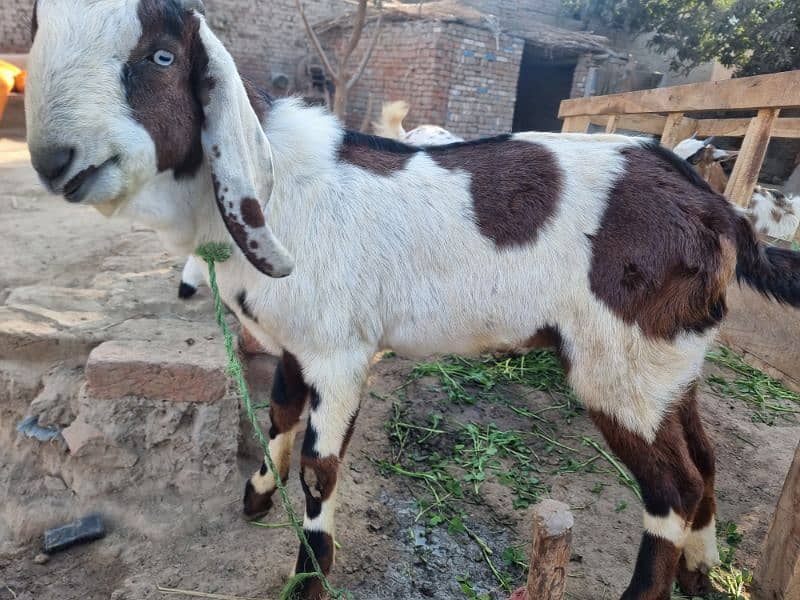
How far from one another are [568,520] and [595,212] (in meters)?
1.09

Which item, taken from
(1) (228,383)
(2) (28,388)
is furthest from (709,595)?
(2) (28,388)

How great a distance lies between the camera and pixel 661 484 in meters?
1.89

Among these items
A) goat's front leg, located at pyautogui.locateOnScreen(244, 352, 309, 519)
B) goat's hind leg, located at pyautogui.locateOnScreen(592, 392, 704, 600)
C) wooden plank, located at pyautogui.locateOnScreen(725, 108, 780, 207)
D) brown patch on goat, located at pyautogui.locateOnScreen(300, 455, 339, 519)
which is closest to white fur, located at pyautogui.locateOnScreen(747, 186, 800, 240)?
wooden plank, located at pyautogui.locateOnScreen(725, 108, 780, 207)

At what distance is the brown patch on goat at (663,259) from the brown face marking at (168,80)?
52.7 inches

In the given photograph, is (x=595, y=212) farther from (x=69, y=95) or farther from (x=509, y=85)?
(x=509, y=85)

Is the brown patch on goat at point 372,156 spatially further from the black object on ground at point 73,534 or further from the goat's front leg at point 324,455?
the black object on ground at point 73,534

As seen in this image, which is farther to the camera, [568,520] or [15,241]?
[15,241]

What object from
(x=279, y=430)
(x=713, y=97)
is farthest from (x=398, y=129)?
(x=279, y=430)

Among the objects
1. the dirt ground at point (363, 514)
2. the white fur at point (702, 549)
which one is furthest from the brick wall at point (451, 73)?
the white fur at point (702, 549)

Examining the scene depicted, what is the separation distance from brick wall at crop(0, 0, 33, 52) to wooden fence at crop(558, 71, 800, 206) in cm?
1082

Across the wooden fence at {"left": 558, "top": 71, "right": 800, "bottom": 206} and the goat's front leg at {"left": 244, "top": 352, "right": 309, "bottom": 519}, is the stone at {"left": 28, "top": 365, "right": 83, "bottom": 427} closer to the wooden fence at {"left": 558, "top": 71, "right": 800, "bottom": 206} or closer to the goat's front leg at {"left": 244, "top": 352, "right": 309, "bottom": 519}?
the goat's front leg at {"left": 244, "top": 352, "right": 309, "bottom": 519}

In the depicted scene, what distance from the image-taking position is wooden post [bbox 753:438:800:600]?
174 centimetres

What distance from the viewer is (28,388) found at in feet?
8.99


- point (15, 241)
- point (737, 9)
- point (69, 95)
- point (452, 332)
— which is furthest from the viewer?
point (737, 9)
